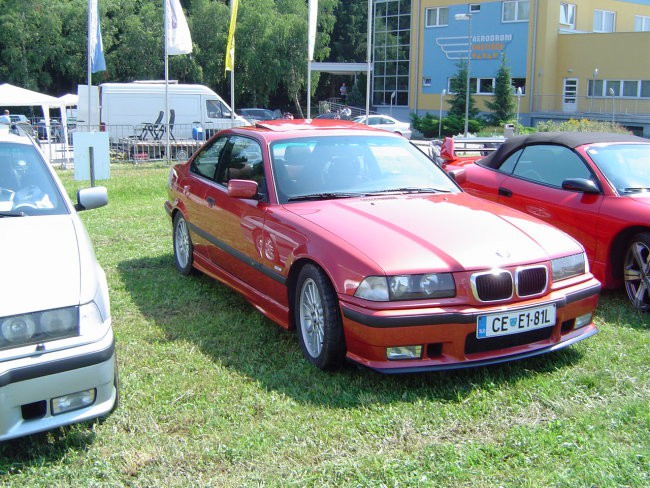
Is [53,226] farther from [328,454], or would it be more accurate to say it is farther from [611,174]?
[611,174]

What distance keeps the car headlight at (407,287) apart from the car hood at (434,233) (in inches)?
2.1

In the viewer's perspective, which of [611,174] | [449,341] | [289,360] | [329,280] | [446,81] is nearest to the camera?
[449,341]

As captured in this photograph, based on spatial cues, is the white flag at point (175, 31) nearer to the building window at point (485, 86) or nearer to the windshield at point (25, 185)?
the windshield at point (25, 185)

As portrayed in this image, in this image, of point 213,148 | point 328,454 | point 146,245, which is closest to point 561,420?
point 328,454

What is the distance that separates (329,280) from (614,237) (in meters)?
2.81

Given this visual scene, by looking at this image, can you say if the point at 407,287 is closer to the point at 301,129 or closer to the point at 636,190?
the point at 301,129

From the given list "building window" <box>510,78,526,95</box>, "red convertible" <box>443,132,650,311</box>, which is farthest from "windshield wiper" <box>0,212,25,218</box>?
"building window" <box>510,78,526,95</box>

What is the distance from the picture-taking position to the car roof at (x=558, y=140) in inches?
265

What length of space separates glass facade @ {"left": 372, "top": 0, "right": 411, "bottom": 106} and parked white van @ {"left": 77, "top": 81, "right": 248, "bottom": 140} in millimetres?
23766

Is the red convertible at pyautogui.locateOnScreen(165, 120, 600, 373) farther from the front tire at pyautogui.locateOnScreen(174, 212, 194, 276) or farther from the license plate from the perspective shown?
the front tire at pyautogui.locateOnScreen(174, 212, 194, 276)

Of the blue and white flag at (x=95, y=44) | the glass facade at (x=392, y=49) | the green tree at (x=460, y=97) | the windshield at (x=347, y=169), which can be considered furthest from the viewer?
the glass facade at (x=392, y=49)

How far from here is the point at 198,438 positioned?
3641 mm

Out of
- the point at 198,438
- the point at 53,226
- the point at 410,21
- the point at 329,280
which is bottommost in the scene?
the point at 198,438

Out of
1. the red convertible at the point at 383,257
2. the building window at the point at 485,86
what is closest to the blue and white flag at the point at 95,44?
the red convertible at the point at 383,257
